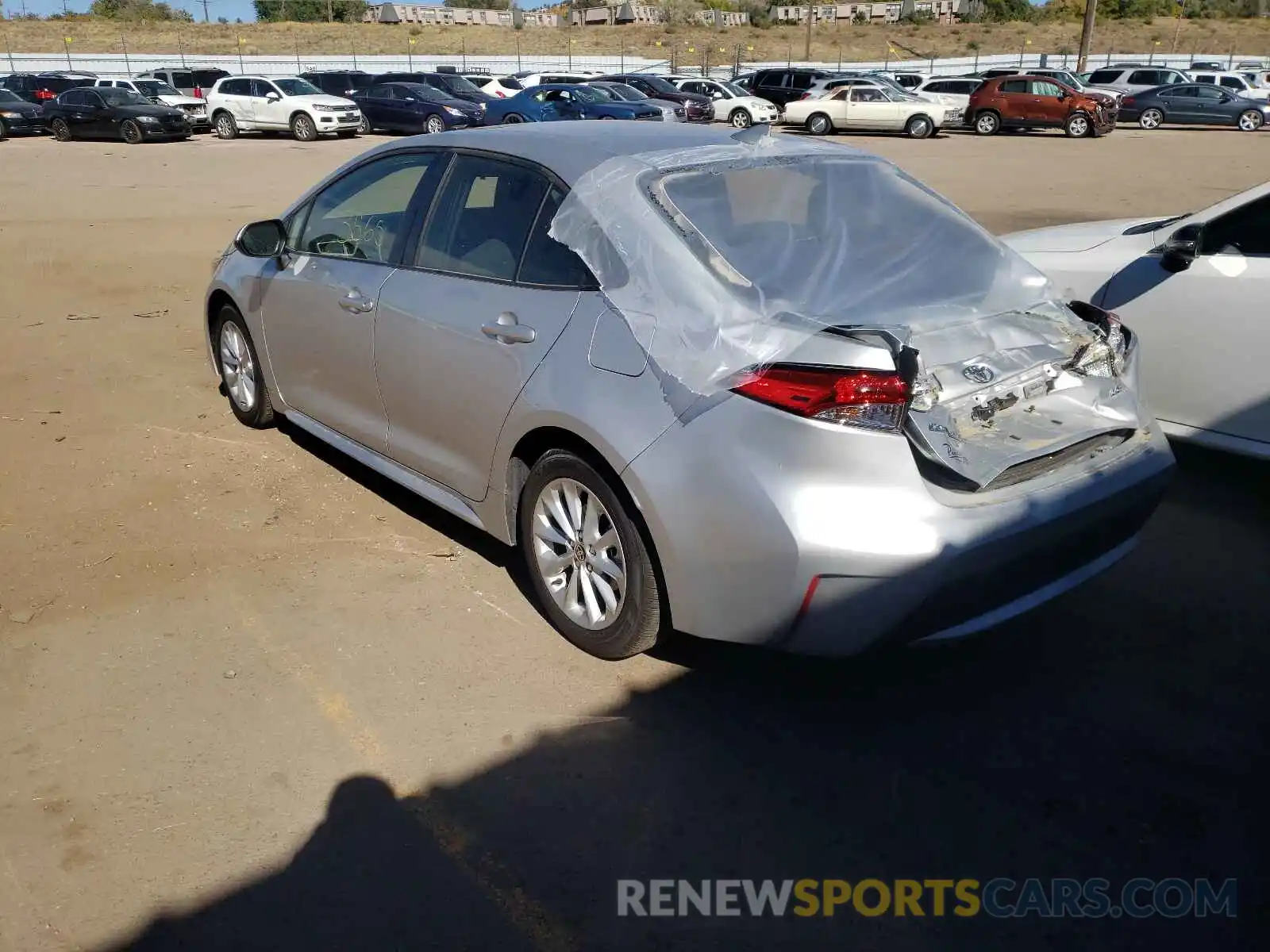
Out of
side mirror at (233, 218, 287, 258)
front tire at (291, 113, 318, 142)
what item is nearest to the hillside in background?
front tire at (291, 113, 318, 142)

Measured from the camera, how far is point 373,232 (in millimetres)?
4504

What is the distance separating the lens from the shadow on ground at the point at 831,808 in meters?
2.54

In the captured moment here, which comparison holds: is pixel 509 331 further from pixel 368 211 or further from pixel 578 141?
pixel 368 211

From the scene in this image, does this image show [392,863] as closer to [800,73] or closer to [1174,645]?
[1174,645]

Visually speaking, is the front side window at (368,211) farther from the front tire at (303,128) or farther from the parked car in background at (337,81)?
the parked car in background at (337,81)

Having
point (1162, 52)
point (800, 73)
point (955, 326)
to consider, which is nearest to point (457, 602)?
point (955, 326)

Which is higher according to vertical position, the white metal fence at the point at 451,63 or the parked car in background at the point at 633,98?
the white metal fence at the point at 451,63

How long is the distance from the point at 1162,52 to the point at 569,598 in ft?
252

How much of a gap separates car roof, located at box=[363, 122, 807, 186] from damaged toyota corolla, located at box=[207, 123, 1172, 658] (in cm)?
2

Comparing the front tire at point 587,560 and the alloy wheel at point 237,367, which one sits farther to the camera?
the alloy wheel at point 237,367

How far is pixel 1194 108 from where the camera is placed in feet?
103

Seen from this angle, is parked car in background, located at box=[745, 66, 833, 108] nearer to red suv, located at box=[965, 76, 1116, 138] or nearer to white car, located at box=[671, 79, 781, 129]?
white car, located at box=[671, 79, 781, 129]

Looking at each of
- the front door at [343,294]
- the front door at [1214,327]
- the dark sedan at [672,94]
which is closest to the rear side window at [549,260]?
the front door at [343,294]

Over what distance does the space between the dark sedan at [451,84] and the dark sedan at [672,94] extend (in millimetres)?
3763
